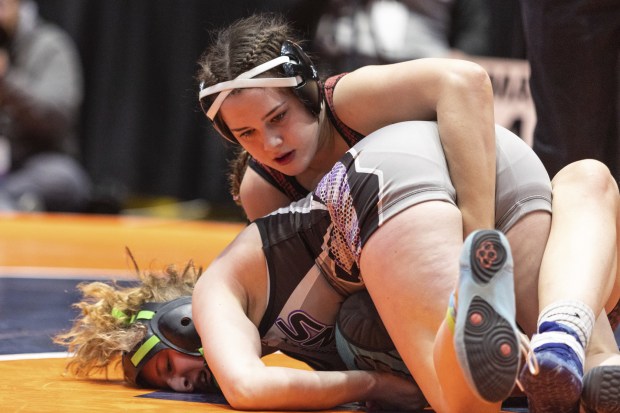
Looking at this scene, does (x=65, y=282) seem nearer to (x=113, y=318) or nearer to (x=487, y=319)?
(x=113, y=318)

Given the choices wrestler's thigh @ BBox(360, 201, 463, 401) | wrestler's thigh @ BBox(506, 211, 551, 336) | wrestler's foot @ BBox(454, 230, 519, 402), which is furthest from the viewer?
wrestler's thigh @ BBox(506, 211, 551, 336)

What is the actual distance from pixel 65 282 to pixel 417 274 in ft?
9.80

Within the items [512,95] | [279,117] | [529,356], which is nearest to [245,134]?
[279,117]

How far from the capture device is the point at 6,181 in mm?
8008

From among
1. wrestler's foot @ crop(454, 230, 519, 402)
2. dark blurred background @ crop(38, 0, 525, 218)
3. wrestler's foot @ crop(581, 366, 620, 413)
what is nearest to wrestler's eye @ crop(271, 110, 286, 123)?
wrestler's foot @ crop(454, 230, 519, 402)

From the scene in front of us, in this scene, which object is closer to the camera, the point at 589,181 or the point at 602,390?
the point at 602,390

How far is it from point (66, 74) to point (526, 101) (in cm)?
353

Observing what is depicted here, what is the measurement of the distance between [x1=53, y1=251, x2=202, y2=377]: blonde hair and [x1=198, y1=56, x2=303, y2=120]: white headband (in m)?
0.47

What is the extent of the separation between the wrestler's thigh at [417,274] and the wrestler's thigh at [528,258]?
0.63 feet

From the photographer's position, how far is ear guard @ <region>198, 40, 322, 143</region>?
2637 millimetres

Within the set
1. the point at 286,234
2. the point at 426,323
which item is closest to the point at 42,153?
the point at 286,234

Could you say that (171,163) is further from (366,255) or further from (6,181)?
(366,255)

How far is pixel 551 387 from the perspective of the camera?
6.54ft

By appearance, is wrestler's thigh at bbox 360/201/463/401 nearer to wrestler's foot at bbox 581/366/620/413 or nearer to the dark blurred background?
wrestler's foot at bbox 581/366/620/413
